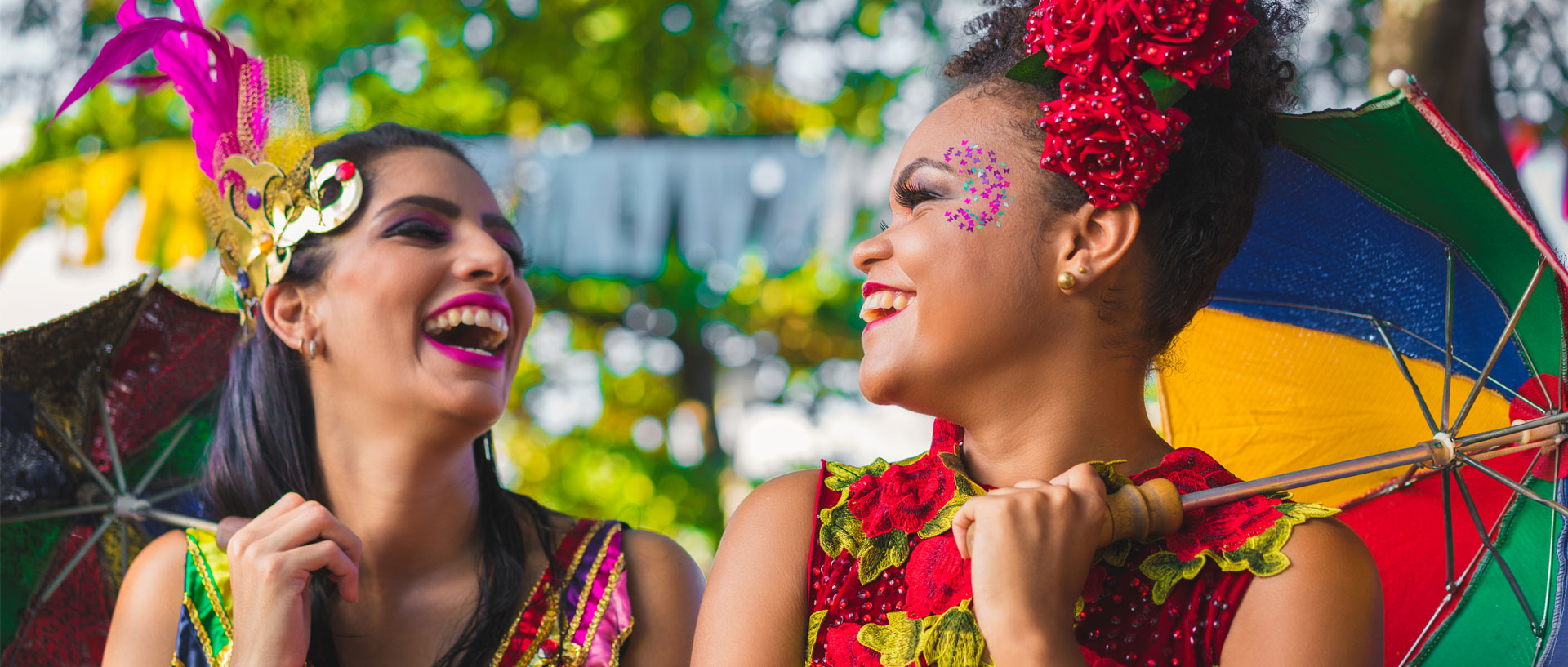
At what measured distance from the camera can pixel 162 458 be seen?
3.00 meters

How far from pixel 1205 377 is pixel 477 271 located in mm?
1553

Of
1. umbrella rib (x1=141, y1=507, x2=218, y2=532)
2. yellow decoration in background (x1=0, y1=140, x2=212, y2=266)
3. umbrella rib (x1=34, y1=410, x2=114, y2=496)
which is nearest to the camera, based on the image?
umbrella rib (x1=141, y1=507, x2=218, y2=532)

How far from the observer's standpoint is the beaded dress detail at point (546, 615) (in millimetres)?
2541

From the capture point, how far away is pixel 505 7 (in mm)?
8766

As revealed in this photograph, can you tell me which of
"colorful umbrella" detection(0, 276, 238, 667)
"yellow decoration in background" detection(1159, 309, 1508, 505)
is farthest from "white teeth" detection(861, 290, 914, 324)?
"colorful umbrella" detection(0, 276, 238, 667)

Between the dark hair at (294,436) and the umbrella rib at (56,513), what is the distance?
0.91 feet

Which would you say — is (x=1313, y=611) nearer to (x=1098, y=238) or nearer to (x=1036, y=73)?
(x=1098, y=238)

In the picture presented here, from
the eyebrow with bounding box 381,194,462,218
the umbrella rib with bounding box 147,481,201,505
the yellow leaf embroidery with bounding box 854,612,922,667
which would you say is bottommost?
the umbrella rib with bounding box 147,481,201,505

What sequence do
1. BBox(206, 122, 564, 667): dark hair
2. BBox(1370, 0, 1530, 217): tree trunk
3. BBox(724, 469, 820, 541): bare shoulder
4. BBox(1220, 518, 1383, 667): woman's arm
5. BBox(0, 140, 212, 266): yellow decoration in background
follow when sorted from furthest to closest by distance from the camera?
BBox(0, 140, 212, 266): yellow decoration in background < BBox(1370, 0, 1530, 217): tree trunk < BBox(206, 122, 564, 667): dark hair < BBox(724, 469, 820, 541): bare shoulder < BBox(1220, 518, 1383, 667): woman's arm

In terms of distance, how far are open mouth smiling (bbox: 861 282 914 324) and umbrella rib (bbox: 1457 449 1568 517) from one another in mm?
987

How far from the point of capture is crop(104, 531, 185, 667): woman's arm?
2.57 meters

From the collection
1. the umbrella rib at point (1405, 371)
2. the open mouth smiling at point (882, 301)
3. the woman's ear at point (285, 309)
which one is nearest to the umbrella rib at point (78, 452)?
the woman's ear at point (285, 309)

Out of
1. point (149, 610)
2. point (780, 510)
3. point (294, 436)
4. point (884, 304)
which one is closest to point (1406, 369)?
point (884, 304)

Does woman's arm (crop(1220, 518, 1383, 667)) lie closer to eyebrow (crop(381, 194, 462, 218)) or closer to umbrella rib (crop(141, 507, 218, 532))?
eyebrow (crop(381, 194, 462, 218))
